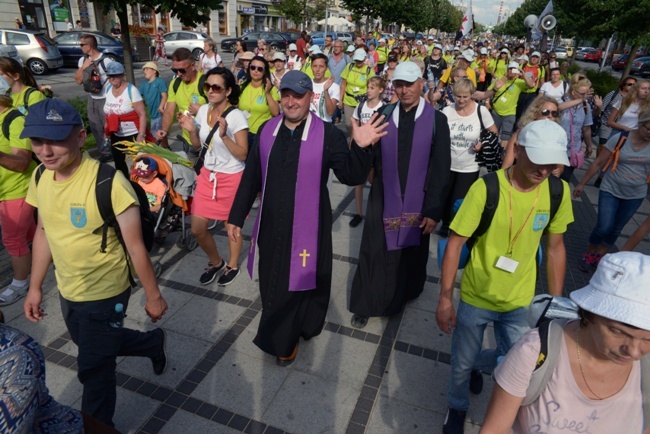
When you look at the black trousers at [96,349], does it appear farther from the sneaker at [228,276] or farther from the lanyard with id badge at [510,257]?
the lanyard with id badge at [510,257]

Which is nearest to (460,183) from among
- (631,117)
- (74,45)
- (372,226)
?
(372,226)

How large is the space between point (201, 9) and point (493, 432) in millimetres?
8896

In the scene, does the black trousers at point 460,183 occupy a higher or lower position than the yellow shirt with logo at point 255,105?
lower

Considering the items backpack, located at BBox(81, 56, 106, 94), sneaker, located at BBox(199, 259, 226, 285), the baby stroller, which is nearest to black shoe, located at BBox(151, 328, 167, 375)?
sneaker, located at BBox(199, 259, 226, 285)

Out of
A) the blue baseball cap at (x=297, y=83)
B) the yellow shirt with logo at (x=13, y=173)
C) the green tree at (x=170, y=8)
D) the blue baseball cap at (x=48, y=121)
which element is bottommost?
the yellow shirt with logo at (x=13, y=173)

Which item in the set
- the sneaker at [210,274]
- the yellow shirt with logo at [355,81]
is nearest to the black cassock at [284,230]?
the sneaker at [210,274]

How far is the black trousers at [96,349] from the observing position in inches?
101

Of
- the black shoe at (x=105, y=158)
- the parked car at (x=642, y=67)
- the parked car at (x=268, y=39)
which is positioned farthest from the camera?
the parked car at (x=642, y=67)

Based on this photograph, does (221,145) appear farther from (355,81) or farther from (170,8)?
(170,8)

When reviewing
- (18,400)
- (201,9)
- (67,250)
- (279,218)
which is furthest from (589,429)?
(201,9)

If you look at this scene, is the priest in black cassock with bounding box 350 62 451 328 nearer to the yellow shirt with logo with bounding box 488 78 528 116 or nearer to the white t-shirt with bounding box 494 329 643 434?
the white t-shirt with bounding box 494 329 643 434

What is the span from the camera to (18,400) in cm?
131

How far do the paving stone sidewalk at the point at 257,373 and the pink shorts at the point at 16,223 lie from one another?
552 mm

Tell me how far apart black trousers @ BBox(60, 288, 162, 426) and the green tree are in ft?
A: 22.4
